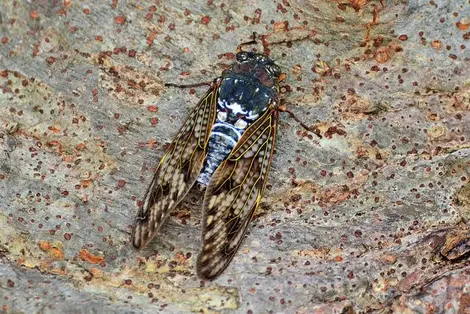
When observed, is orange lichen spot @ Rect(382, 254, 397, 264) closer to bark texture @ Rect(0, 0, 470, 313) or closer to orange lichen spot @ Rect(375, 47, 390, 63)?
bark texture @ Rect(0, 0, 470, 313)

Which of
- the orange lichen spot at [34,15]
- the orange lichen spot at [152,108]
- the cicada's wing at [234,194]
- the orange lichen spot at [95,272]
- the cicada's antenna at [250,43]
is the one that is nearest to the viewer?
the orange lichen spot at [95,272]

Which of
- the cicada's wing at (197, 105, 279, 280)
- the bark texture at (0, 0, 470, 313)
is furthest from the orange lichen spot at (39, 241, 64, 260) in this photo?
the cicada's wing at (197, 105, 279, 280)

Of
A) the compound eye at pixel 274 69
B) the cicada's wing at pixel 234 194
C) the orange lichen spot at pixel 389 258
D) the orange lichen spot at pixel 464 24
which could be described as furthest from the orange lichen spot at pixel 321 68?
the orange lichen spot at pixel 389 258

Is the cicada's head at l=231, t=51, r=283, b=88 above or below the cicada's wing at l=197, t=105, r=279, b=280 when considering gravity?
above

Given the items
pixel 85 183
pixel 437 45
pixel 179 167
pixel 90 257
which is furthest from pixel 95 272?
pixel 437 45

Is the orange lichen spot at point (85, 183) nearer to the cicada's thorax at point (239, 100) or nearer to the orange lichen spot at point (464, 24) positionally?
the cicada's thorax at point (239, 100)

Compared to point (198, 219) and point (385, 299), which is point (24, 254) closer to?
point (198, 219)
